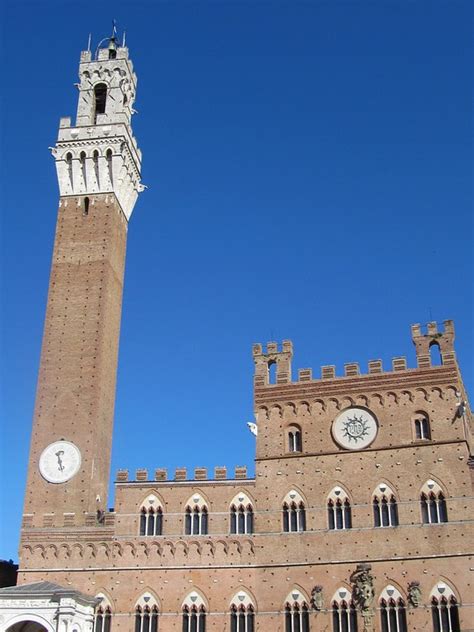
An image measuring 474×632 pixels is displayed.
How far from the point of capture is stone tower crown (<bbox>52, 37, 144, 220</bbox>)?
45.2 meters

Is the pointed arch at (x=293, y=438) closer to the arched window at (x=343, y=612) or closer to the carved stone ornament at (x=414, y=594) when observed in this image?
the arched window at (x=343, y=612)

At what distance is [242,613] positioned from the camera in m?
34.5

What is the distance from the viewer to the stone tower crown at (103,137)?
45156 millimetres

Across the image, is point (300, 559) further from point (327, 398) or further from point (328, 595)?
point (327, 398)

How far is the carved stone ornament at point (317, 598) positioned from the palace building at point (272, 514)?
5 cm

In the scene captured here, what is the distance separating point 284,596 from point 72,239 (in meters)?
21.7

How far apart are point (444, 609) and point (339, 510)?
5985mm

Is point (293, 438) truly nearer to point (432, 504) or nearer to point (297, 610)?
point (432, 504)

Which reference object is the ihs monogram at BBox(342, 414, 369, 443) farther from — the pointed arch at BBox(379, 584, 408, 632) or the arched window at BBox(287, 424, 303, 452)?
the pointed arch at BBox(379, 584, 408, 632)

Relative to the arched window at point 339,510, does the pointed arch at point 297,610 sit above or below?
below

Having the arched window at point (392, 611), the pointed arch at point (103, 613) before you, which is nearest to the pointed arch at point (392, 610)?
the arched window at point (392, 611)

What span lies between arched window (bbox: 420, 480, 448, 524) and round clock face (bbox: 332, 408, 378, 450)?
131 inches

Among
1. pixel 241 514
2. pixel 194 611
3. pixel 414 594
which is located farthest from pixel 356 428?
pixel 194 611

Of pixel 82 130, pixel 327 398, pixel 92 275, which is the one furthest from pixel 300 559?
pixel 82 130
